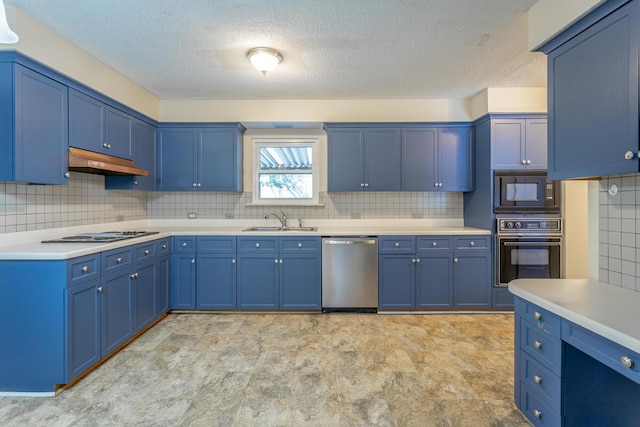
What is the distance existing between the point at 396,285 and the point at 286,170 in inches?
78.4

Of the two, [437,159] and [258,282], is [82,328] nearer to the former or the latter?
[258,282]

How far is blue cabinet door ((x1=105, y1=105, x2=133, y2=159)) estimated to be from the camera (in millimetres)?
2873

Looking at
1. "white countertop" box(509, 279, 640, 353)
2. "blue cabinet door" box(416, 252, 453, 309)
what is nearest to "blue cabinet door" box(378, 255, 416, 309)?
"blue cabinet door" box(416, 252, 453, 309)

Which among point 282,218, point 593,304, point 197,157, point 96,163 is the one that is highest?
point 197,157

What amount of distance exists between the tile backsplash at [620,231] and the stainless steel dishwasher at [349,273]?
195cm

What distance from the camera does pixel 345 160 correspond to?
3764 mm

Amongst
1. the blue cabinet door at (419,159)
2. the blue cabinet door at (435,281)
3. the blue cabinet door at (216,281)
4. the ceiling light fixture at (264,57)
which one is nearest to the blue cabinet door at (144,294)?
the blue cabinet door at (216,281)

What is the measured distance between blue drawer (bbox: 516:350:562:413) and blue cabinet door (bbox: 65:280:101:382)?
2.83 metres

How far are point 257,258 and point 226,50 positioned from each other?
2.07 metres

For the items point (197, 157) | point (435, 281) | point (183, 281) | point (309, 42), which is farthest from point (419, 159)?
point (183, 281)

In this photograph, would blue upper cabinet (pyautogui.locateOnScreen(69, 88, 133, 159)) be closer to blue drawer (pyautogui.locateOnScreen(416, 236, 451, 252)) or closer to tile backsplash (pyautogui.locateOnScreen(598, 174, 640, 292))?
blue drawer (pyautogui.locateOnScreen(416, 236, 451, 252))

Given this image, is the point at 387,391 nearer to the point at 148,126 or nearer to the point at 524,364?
the point at 524,364

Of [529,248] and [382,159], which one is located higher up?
[382,159]

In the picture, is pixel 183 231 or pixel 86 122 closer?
pixel 86 122
